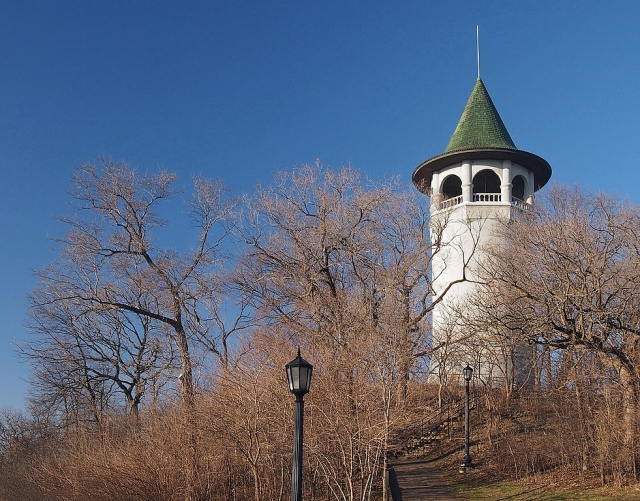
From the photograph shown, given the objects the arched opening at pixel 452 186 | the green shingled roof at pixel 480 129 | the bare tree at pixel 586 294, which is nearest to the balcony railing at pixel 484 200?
the arched opening at pixel 452 186

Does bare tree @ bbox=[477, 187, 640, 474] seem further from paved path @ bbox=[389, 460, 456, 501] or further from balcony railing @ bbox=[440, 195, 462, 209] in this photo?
balcony railing @ bbox=[440, 195, 462, 209]

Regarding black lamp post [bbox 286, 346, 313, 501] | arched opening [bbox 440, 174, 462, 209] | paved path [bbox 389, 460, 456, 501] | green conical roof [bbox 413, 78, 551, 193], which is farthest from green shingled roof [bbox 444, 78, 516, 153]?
black lamp post [bbox 286, 346, 313, 501]

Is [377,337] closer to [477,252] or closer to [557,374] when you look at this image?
[557,374]

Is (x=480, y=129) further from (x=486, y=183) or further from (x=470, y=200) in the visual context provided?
(x=470, y=200)

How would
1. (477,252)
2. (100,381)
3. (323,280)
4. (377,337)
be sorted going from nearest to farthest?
(377,337)
(323,280)
(100,381)
(477,252)

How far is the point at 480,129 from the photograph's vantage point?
3250 cm

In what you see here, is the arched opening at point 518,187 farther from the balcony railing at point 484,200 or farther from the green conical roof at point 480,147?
the balcony railing at point 484,200

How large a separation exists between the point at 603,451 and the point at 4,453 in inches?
919

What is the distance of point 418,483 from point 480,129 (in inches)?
780

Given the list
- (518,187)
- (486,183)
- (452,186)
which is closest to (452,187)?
(452,186)

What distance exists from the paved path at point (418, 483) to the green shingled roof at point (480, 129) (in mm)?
16214

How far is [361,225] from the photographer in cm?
2431

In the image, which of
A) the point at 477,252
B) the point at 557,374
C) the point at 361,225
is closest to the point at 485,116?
the point at 477,252

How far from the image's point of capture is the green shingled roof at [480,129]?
3166 centimetres
